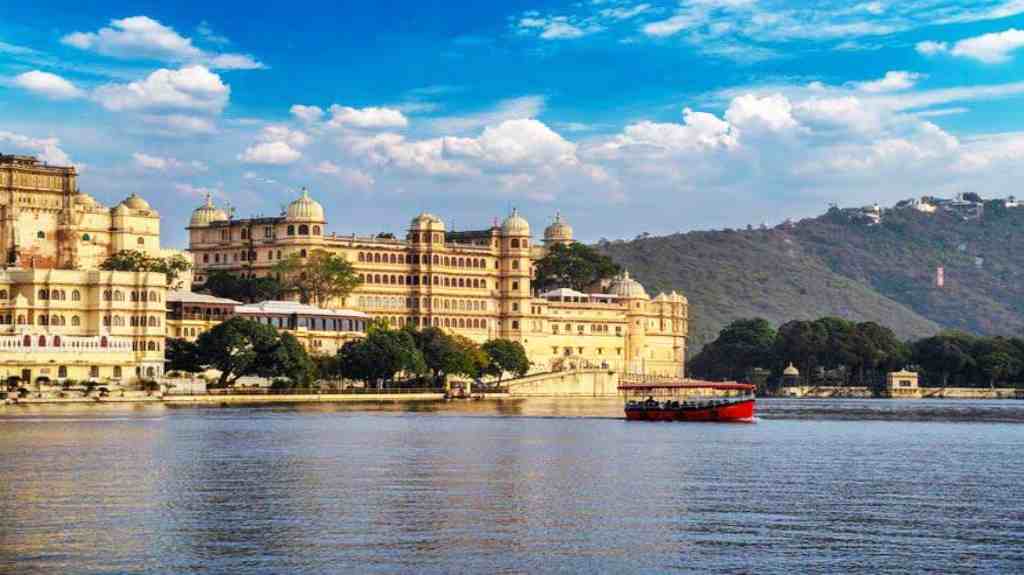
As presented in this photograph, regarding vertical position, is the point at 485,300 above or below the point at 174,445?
above

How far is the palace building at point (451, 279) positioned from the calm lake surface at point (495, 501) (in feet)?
239

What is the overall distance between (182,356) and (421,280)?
41641 mm

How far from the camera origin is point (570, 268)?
634 feet

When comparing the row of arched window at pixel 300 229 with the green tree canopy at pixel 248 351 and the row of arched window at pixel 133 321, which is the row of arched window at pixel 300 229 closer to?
the green tree canopy at pixel 248 351

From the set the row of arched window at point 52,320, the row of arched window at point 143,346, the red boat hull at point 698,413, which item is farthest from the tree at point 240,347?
the red boat hull at point 698,413

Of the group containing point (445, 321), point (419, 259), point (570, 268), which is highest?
point (570, 268)

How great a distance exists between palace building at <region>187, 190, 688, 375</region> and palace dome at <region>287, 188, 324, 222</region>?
0.09 meters

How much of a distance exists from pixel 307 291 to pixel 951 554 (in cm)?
11702

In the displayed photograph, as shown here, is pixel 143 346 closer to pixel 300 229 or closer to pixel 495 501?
pixel 300 229

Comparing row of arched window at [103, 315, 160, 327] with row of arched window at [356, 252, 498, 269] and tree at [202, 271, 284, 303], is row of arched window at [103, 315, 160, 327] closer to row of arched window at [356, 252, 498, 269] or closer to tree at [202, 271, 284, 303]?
tree at [202, 271, 284, 303]

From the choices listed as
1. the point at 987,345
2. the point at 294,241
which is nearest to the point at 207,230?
the point at 294,241

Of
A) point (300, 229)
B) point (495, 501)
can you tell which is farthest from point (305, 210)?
point (495, 501)

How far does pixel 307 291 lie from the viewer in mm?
154375

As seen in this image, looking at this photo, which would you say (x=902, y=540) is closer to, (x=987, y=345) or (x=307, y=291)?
(x=307, y=291)
